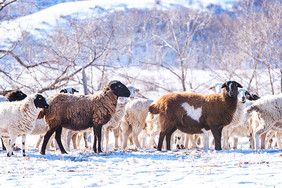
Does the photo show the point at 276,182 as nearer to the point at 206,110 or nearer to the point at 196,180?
the point at 196,180

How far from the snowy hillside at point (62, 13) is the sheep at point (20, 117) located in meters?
6.20

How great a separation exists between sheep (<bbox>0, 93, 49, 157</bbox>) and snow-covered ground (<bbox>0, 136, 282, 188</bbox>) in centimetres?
84

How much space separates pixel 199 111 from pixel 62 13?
3152 centimetres

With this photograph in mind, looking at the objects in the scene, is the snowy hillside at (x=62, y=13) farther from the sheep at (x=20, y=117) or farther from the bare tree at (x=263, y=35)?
the bare tree at (x=263, y=35)

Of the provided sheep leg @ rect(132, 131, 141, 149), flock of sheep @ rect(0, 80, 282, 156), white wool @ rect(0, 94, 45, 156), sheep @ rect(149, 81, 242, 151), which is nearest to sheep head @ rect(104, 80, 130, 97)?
flock of sheep @ rect(0, 80, 282, 156)

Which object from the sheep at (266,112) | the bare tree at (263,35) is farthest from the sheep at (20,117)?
the bare tree at (263,35)

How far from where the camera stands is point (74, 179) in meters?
6.28

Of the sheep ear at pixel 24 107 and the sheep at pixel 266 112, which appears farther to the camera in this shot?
the sheep at pixel 266 112

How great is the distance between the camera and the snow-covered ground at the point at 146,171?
19.2ft

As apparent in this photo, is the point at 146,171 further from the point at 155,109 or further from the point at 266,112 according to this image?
the point at 266,112

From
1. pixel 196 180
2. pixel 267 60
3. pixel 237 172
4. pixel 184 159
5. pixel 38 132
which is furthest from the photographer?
pixel 267 60

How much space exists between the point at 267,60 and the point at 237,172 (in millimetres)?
18150

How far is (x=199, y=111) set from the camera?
1048cm

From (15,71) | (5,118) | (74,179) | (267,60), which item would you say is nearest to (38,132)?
(5,118)
